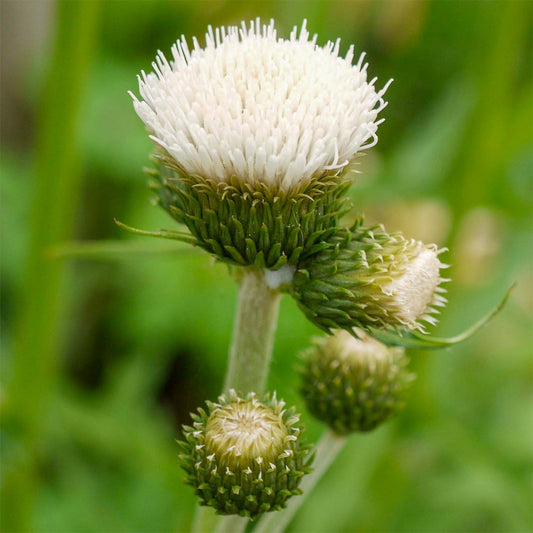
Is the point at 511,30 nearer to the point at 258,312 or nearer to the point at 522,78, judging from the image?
the point at 522,78

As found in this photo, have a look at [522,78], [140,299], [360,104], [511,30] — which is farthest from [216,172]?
[522,78]

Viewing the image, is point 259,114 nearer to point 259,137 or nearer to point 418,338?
point 259,137

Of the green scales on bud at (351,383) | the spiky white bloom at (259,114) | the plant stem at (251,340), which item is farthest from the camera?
the green scales on bud at (351,383)

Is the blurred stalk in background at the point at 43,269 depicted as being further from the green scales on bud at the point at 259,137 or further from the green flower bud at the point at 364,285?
the green flower bud at the point at 364,285

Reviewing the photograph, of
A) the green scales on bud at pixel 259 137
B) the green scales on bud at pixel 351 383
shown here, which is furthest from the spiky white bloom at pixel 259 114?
the green scales on bud at pixel 351 383

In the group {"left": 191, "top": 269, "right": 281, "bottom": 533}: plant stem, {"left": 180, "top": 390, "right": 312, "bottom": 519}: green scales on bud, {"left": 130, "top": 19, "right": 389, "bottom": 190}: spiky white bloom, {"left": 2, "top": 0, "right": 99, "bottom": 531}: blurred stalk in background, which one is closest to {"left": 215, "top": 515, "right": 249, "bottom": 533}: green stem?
{"left": 191, "top": 269, "right": 281, "bottom": 533}: plant stem
